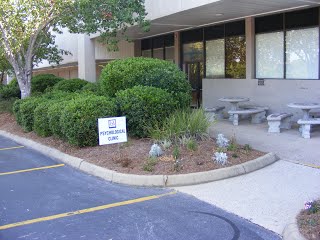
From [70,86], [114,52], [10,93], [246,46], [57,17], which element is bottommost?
[10,93]

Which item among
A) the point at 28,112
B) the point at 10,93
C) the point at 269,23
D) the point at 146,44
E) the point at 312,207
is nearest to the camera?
the point at 312,207

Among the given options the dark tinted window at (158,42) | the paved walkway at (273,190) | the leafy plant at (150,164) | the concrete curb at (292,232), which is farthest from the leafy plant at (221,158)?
the dark tinted window at (158,42)

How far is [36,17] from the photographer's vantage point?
558 inches

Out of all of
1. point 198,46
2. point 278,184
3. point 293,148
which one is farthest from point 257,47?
point 278,184

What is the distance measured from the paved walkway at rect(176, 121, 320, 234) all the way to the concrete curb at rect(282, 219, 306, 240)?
0.59 feet

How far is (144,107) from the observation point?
971 centimetres

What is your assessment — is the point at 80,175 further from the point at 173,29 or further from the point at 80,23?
the point at 173,29

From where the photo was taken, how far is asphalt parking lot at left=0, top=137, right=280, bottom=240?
17.1 feet

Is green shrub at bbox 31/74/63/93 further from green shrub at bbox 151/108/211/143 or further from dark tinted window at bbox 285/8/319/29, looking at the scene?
green shrub at bbox 151/108/211/143

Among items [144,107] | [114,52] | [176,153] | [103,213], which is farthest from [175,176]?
[114,52]

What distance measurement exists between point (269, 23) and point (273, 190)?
8753 mm

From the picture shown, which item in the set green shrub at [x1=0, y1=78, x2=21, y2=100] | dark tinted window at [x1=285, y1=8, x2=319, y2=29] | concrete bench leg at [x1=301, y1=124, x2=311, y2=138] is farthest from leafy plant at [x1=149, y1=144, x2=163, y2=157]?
green shrub at [x1=0, y1=78, x2=21, y2=100]

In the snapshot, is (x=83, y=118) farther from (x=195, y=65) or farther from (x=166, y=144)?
(x=195, y=65)

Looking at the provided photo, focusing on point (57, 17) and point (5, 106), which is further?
point (5, 106)
